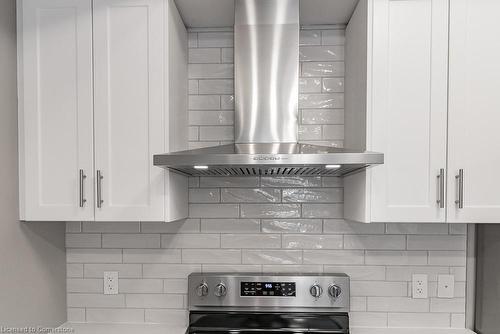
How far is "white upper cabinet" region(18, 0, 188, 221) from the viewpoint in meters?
1.63

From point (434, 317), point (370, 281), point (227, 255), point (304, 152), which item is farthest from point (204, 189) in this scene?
point (434, 317)

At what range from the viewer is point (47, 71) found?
5.42 feet

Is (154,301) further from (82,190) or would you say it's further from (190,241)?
(82,190)

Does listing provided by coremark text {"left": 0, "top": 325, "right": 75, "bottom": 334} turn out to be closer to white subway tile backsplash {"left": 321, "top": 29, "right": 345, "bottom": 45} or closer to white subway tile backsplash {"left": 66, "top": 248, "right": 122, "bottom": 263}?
white subway tile backsplash {"left": 66, "top": 248, "right": 122, "bottom": 263}

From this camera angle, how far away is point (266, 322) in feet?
6.26

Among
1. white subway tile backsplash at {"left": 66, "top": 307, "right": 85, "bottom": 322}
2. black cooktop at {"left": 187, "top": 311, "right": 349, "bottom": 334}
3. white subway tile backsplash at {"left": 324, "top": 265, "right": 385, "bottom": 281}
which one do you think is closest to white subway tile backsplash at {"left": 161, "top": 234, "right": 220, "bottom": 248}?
black cooktop at {"left": 187, "top": 311, "right": 349, "bottom": 334}

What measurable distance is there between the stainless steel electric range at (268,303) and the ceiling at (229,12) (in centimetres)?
132

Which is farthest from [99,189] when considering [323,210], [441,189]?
[441,189]

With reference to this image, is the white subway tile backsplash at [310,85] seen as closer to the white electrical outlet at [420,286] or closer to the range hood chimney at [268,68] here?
the range hood chimney at [268,68]

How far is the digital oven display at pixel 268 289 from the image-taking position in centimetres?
189

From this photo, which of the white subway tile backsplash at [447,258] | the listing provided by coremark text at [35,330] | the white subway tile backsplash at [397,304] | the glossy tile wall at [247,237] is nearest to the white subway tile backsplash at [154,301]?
the glossy tile wall at [247,237]

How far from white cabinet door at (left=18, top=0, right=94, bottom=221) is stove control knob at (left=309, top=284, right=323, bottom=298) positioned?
1134mm

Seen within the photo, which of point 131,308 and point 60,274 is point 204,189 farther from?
point 60,274

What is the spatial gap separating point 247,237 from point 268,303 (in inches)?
13.9
